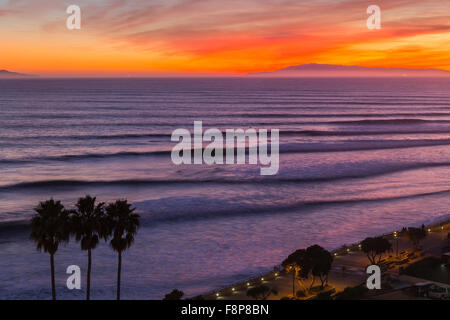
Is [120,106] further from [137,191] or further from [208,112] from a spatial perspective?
[137,191]

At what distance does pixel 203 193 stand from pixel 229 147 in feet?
93.1

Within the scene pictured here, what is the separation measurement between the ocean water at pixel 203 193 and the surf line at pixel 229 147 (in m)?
1.87

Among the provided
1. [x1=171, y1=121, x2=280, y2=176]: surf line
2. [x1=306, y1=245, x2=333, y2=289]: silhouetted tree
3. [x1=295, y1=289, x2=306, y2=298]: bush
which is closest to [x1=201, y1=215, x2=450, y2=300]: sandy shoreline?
[x1=295, y1=289, x2=306, y2=298]: bush

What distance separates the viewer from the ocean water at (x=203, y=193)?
32344mm

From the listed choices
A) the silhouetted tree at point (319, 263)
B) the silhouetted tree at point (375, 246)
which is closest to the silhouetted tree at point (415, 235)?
the silhouetted tree at point (375, 246)

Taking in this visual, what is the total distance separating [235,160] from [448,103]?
12163 cm

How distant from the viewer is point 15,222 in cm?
4025

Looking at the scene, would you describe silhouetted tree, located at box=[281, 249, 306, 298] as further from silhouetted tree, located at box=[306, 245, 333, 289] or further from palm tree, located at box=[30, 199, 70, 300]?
palm tree, located at box=[30, 199, 70, 300]

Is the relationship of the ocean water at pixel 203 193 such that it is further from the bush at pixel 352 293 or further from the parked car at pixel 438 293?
the parked car at pixel 438 293

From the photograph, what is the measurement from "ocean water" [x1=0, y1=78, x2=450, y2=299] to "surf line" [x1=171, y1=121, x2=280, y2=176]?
1.87 metres

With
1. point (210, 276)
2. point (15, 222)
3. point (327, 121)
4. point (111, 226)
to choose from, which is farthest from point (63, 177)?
point (327, 121)

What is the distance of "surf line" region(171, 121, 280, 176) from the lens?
224ft

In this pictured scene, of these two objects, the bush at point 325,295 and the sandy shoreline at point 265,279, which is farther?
the sandy shoreline at point 265,279

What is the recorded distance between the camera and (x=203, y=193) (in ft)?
168
